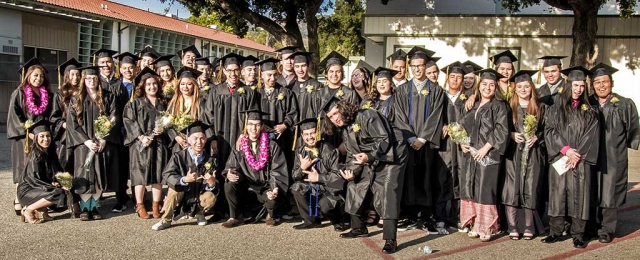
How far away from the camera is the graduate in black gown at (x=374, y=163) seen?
19.3ft

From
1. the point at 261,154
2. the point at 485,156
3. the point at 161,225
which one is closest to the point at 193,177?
the point at 161,225

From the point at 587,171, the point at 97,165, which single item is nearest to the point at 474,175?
the point at 587,171

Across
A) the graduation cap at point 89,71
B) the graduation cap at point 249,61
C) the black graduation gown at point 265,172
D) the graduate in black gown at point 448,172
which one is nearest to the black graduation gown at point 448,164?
the graduate in black gown at point 448,172

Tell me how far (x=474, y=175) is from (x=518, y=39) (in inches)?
554

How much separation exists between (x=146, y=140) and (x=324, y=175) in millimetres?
2385

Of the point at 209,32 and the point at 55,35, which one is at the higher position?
the point at 209,32

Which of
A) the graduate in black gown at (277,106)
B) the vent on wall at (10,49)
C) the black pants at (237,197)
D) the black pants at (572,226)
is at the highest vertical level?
the vent on wall at (10,49)

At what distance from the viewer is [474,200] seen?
648 cm

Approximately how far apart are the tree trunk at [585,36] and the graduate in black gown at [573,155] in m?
10.8

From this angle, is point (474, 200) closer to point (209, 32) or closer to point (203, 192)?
point (203, 192)

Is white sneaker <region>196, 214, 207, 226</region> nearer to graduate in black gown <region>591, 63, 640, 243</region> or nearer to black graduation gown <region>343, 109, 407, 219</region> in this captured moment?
black graduation gown <region>343, 109, 407, 219</region>

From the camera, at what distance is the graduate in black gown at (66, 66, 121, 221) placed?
714cm

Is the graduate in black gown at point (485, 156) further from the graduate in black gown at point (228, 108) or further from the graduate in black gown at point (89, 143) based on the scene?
the graduate in black gown at point (89, 143)

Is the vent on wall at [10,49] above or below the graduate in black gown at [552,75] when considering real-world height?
above
